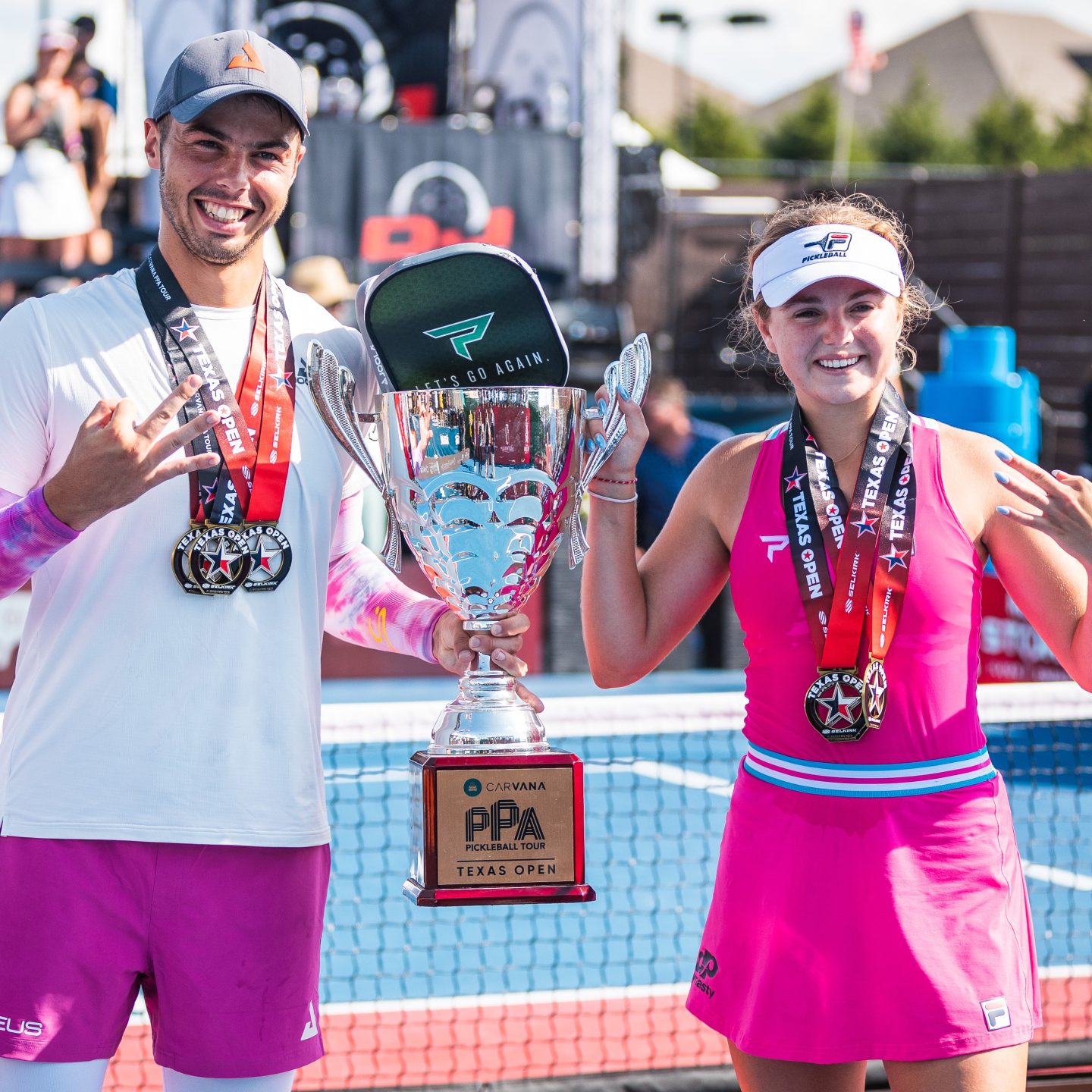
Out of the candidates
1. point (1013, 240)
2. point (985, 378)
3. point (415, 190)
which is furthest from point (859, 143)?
point (985, 378)

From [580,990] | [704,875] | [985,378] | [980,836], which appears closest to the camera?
[980,836]

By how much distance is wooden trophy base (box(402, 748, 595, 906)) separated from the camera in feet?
7.11

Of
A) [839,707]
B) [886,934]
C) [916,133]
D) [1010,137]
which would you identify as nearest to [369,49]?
[839,707]

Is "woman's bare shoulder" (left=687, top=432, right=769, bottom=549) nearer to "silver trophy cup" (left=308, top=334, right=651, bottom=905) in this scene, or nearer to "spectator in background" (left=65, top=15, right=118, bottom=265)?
"silver trophy cup" (left=308, top=334, right=651, bottom=905)

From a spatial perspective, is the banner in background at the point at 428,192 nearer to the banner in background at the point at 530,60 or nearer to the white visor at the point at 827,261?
the banner in background at the point at 530,60

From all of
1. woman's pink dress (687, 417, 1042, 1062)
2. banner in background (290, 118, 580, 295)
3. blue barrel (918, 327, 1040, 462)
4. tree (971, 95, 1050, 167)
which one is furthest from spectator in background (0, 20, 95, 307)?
tree (971, 95, 1050, 167)

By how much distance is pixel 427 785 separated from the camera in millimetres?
2166

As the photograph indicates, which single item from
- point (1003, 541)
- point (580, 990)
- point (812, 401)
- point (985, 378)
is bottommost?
point (580, 990)

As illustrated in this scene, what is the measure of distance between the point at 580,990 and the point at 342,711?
1.31m

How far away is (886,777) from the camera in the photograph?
2.17 meters

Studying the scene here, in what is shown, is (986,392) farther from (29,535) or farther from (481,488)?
(29,535)

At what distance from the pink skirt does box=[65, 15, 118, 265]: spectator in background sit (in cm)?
925

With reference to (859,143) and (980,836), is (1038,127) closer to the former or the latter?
(859,143)

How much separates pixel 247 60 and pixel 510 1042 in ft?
8.85
